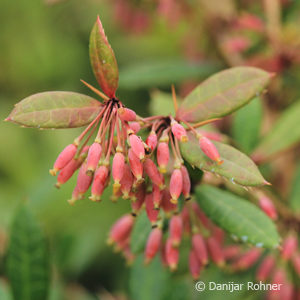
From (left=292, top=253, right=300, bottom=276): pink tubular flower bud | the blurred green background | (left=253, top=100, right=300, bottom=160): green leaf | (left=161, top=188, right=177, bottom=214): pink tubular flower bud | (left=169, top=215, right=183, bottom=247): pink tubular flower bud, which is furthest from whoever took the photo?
the blurred green background

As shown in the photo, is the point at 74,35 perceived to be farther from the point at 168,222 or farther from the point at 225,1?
the point at 168,222

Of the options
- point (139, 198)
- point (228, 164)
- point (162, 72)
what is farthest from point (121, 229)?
point (162, 72)

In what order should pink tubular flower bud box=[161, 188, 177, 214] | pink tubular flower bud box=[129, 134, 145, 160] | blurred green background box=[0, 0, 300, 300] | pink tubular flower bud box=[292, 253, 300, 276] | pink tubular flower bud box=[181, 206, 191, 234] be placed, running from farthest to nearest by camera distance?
blurred green background box=[0, 0, 300, 300], pink tubular flower bud box=[292, 253, 300, 276], pink tubular flower bud box=[181, 206, 191, 234], pink tubular flower bud box=[161, 188, 177, 214], pink tubular flower bud box=[129, 134, 145, 160]

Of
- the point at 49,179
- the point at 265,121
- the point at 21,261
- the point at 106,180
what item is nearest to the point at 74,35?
the point at 49,179

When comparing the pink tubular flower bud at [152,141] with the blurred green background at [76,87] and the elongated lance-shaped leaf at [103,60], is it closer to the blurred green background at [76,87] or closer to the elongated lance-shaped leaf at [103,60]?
the elongated lance-shaped leaf at [103,60]

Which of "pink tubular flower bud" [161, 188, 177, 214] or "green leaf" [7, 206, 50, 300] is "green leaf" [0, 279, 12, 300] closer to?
"green leaf" [7, 206, 50, 300]

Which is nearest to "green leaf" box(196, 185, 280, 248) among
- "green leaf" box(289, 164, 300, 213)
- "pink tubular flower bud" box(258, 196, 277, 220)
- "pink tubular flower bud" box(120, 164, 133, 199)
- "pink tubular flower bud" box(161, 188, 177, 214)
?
"pink tubular flower bud" box(258, 196, 277, 220)

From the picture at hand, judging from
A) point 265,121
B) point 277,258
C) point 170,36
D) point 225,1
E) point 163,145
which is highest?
point 225,1
